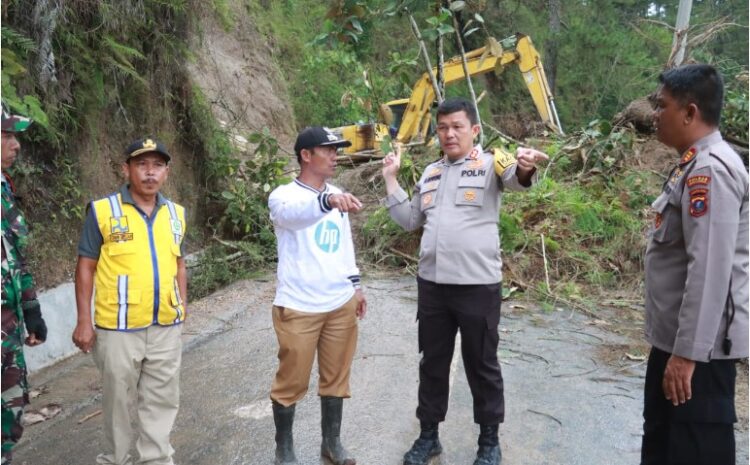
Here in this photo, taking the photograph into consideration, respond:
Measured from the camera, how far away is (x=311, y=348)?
3.01 metres

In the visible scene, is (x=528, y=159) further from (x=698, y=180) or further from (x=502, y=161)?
(x=698, y=180)

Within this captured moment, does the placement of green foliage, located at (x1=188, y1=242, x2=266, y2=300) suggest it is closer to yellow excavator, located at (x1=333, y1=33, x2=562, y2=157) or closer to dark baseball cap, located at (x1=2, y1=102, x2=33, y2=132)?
yellow excavator, located at (x1=333, y1=33, x2=562, y2=157)

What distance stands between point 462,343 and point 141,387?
→ 1.65 m

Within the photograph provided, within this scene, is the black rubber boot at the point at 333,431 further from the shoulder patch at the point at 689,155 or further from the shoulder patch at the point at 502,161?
the shoulder patch at the point at 689,155

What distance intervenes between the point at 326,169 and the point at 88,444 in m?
2.21

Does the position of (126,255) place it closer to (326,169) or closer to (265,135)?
(326,169)

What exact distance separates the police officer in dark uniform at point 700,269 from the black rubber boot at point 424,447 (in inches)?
50.8

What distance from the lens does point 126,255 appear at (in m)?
2.80

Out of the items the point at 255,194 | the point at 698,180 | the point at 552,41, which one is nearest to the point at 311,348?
the point at 698,180

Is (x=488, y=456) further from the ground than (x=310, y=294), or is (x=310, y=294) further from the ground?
(x=310, y=294)

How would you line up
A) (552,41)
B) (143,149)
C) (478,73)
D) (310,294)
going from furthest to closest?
1. (552,41)
2. (478,73)
3. (310,294)
4. (143,149)

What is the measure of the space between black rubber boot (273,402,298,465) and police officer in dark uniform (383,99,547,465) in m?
0.63

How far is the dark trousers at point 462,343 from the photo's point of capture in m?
3.02

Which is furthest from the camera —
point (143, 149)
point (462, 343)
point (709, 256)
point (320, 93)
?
point (320, 93)
